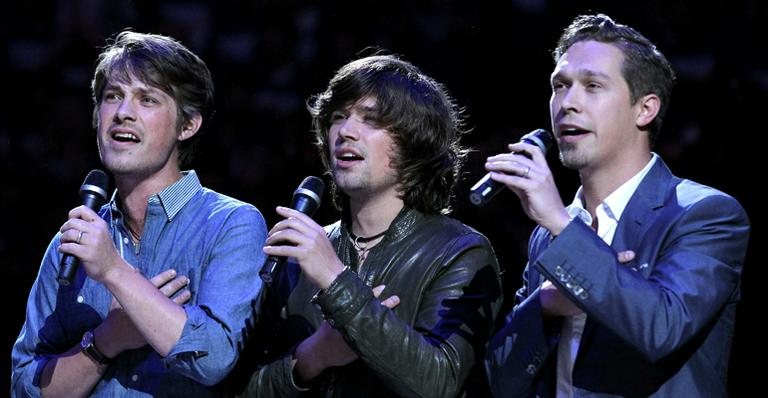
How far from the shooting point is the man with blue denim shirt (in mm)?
2303

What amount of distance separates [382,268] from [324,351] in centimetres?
24

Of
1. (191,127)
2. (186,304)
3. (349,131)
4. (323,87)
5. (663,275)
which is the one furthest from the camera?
(323,87)

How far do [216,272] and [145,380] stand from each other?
28 cm

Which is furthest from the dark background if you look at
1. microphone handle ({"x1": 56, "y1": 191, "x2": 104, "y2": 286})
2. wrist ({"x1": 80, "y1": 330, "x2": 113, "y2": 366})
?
microphone handle ({"x1": 56, "y1": 191, "x2": 104, "y2": 286})

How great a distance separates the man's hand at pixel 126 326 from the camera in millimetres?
2385

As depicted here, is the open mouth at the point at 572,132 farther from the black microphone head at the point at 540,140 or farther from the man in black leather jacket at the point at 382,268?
the man in black leather jacket at the point at 382,268

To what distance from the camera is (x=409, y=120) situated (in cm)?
264

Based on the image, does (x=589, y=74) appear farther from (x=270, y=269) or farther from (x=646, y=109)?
(x=270, y=269)

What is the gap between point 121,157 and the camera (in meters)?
2.60

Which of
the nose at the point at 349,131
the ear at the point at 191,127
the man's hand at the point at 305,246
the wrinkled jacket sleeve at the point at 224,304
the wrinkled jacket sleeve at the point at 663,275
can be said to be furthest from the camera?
the ear at the point at 191,127

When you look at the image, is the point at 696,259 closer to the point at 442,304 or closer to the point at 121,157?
the point at 442,304

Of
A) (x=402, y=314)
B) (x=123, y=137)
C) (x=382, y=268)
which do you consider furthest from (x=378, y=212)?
(x=123, y=137)

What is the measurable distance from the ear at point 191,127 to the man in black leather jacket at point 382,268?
30 centimetres

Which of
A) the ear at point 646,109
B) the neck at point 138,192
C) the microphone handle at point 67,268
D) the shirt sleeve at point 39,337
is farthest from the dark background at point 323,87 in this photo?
the microphone handle at point 67,268
